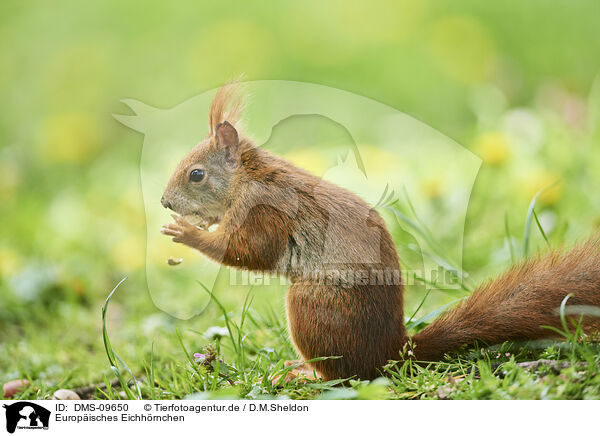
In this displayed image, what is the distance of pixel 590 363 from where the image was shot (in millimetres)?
1146

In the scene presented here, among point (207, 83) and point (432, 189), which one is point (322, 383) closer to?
point (432, 189)

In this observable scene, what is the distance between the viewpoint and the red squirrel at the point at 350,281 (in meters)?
1.24

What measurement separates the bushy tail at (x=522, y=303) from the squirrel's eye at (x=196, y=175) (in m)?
0.56

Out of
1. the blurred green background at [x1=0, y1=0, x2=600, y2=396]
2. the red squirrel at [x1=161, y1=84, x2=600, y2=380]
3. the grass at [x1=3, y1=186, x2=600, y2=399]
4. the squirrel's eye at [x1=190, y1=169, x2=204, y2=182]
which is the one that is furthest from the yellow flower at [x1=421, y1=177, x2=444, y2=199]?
the squirrel's eye at [x1=190, y1=169, x2=204, y2=182]

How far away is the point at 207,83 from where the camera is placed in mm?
2055

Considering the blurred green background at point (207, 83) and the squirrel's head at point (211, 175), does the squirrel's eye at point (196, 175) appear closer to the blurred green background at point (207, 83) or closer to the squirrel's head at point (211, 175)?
the squirrel's head at point (211, 175)

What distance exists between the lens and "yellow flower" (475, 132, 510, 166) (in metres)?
2.29

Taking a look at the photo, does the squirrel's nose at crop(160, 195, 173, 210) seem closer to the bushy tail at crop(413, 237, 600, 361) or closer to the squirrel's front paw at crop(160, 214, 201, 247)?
the squirrel's front paw at crop(160, 214, 201, 247)

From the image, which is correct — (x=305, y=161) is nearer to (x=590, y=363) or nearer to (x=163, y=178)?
(x=163, y=178)

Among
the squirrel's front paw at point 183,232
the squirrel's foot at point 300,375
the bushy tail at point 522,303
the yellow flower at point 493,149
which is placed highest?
the yellow flower at point 493,149

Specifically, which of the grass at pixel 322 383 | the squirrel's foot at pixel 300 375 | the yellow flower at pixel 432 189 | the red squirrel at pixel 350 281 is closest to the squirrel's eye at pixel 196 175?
the red squirrel at pixel 350 281
